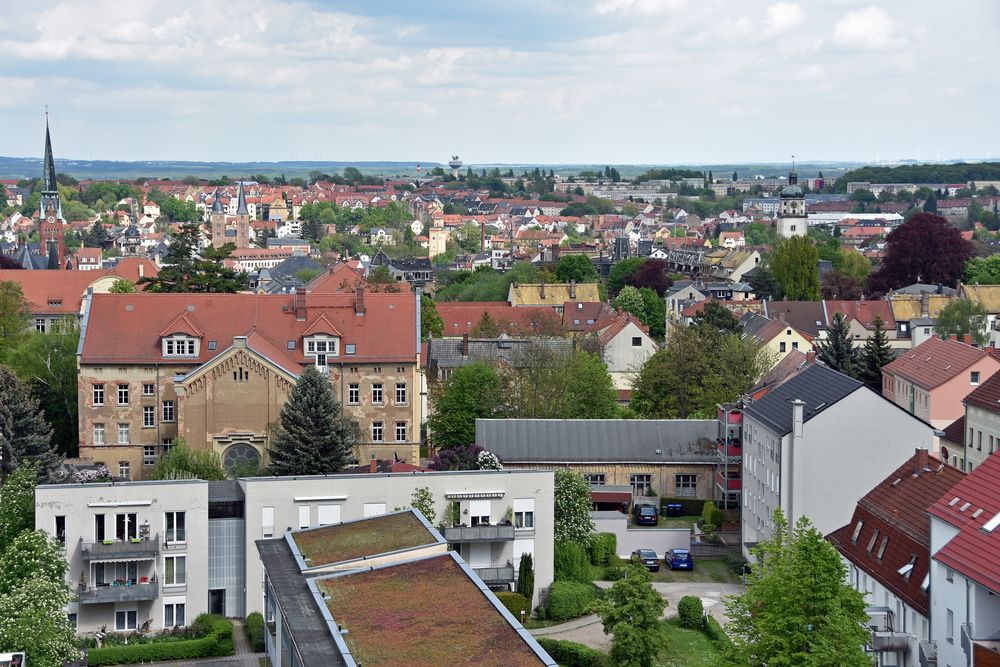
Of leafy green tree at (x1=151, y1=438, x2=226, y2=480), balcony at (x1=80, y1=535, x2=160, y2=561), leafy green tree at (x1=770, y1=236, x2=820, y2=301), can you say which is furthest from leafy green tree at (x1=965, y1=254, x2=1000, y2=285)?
balcony at (x1=80, y1=535, x2=160, y2=561)

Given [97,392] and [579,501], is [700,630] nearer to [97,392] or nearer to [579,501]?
[579,501]

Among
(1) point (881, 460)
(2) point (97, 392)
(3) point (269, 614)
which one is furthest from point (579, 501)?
(2) point (97, 392)

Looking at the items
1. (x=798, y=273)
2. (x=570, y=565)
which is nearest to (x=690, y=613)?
(x=570, y=565)

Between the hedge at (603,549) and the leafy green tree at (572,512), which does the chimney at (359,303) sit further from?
the hedge at (603,549)

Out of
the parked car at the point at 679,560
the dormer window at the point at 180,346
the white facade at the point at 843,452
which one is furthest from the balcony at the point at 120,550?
the white facade at the point at 843,452

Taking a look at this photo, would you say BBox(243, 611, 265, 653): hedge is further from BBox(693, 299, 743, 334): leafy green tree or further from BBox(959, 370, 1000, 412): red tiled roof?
BBox(693, 299, 743, 334): leafy green tree

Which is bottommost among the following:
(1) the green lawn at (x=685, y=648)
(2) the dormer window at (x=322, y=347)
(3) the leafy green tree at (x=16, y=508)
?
(1) the green lawn at (x=685, y=648)
